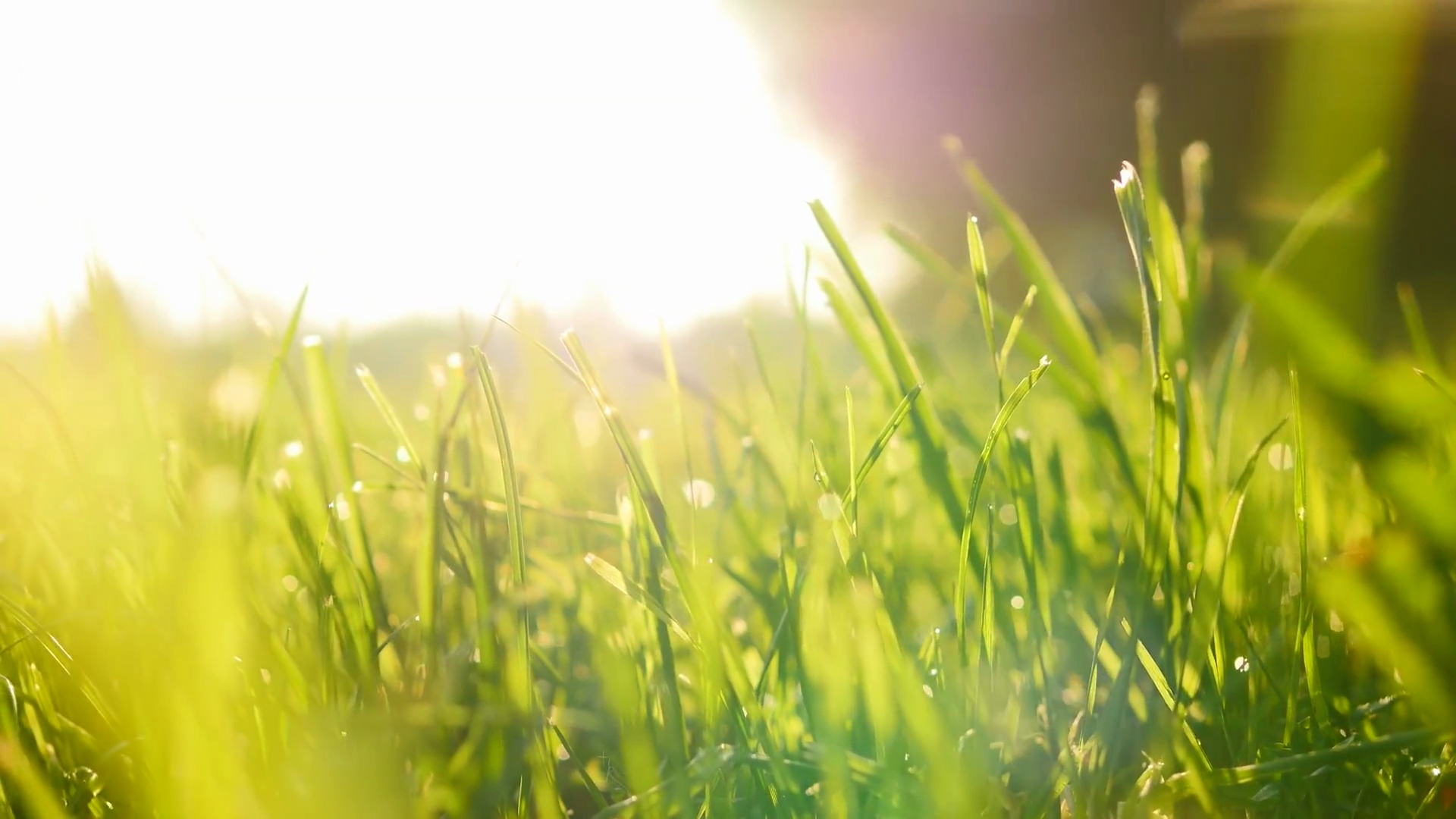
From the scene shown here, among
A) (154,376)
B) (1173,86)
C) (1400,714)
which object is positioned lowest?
(1400,714)

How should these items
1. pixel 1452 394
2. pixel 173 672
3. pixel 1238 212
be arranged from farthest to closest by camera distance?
pixel 1238 212, pixel 1452 394, pixel 173 672

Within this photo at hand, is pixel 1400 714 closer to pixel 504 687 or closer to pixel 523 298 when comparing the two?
pixel 504 687

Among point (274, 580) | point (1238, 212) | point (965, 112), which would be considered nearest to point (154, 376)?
point (274, 580)

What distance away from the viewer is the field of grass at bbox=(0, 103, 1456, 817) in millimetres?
296

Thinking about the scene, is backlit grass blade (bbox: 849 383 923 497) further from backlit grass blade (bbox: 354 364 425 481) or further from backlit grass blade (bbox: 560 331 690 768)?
backlit grass blade (bbox: 354 364 425 481)

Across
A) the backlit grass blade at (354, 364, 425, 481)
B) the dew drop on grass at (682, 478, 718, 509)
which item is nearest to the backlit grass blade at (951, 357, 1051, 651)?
the backlit grass blade at (354, 364, 425, 481)

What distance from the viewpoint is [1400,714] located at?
366 millimetres

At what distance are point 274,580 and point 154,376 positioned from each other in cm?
26

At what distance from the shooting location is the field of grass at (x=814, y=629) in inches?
11.6

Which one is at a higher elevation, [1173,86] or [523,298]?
[1173,86]

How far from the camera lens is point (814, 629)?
1.23 feet

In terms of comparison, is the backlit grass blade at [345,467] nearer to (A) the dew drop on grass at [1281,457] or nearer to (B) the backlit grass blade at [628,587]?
(B) the backlit grass blade at [628,587]

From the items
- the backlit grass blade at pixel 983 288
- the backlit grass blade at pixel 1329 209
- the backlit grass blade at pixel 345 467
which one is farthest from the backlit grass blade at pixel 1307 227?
the backlit grass blade at pixel 345 467

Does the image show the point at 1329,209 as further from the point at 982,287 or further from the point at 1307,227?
the point at 982,287
